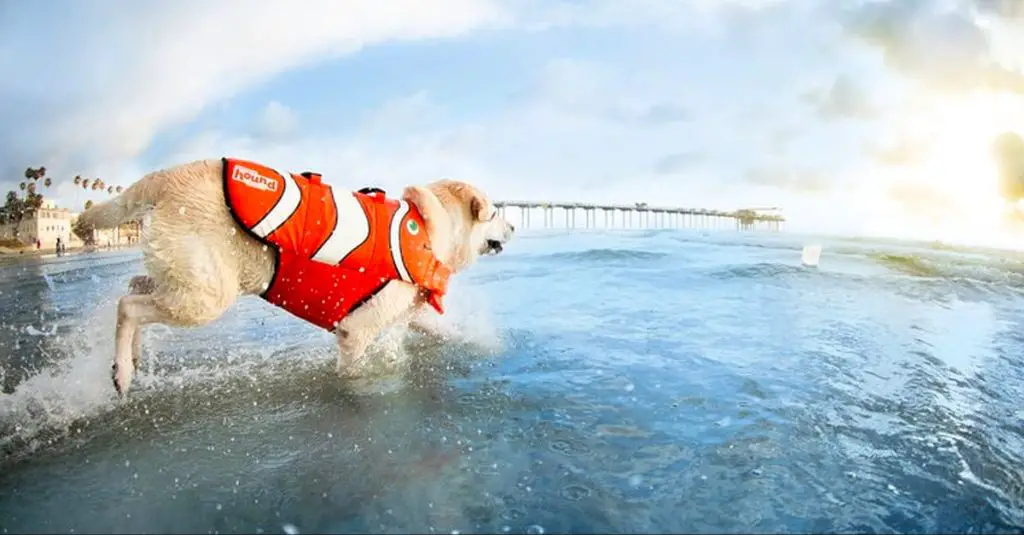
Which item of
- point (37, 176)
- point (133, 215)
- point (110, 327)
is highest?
point (37, 176)

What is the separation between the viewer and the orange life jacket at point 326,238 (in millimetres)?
3363

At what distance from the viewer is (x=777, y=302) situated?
7461 mm

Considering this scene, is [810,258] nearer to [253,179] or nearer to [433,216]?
[433,216]

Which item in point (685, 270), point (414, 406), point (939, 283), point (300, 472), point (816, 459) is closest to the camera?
point (300, 472)

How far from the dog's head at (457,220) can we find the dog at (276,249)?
0.02m

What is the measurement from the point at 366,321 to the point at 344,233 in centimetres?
60

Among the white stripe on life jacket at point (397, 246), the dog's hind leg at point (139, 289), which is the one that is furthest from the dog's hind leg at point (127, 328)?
the white stripe on life jacket at point (397, 246)

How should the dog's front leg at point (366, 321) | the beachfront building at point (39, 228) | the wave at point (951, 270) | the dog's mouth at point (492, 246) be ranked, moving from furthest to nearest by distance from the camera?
the beachfront building at point (39, 228), the wave at point (951, 270), the dog's mouth at point (492, 246), the dog's front leg at point (366, 321)

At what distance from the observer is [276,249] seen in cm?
350

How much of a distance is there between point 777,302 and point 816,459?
206 inches

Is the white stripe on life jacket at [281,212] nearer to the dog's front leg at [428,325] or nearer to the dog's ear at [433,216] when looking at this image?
the dog's ear at [433,216]

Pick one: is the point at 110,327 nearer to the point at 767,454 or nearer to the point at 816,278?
the point at 767,454

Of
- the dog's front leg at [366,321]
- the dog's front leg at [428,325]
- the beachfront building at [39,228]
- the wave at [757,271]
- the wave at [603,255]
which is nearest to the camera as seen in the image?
the dog's front leg at [366,321]

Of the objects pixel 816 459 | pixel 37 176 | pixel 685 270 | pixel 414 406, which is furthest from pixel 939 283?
pixel 37 176
